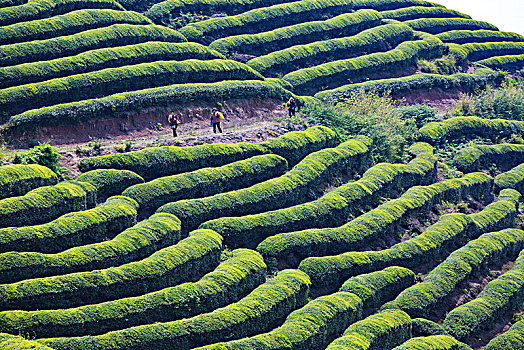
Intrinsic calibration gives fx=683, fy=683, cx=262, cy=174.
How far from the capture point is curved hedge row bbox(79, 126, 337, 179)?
3822 centimetres

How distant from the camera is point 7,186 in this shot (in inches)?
1303

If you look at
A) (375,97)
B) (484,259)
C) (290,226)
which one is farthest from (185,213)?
(375,97)

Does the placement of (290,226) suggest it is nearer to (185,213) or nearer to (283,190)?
(283,190)

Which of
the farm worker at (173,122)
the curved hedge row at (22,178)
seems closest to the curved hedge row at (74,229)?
the curved hedge row at (22,178)

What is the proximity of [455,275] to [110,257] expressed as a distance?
61.7ft

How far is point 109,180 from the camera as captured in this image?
3662 centimetres

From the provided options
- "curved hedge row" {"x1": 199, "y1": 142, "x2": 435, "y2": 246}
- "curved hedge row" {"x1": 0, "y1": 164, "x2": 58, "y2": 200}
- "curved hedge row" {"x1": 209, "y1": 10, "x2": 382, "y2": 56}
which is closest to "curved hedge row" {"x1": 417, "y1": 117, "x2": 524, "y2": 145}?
"curved hedge row" {"x1": 199, "y1": 142, "x2": 435, "y2": 246}

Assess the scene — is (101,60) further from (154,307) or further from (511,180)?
(511,180)

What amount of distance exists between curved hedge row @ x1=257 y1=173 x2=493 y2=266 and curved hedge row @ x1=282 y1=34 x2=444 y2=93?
Answer: 51.8ft

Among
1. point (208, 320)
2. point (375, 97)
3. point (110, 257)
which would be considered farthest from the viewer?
point (375, 97)

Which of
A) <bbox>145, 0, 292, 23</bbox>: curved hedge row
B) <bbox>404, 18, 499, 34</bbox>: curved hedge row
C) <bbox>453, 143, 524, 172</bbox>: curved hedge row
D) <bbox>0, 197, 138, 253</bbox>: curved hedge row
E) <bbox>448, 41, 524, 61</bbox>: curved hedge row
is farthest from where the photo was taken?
<bbox>404, 18, 499, 34</bbox>: curved hedge row

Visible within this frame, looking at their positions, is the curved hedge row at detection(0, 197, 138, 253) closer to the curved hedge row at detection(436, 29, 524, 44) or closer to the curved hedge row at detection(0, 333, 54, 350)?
the curved hedge row at detection(0, 333, 54, 350)

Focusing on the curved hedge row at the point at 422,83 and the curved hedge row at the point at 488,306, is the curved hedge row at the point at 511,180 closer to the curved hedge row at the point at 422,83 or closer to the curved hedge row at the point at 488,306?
the curved hedge row at the point at 488,306

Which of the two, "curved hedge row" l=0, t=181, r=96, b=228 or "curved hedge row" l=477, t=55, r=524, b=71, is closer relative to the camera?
"curved hedge row" l=0, t=181, r=96, b=228
